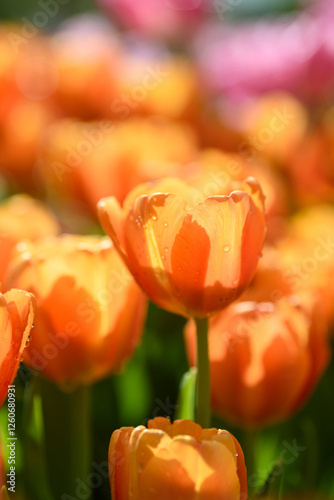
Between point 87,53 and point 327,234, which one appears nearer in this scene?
point 327,234

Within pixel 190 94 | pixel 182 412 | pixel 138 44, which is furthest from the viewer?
pixel 138 44

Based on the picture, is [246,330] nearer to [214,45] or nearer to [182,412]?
[182,412]

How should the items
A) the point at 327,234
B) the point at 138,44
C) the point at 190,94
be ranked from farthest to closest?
the point at 138,44
the point at 190,94
the point at 327,234

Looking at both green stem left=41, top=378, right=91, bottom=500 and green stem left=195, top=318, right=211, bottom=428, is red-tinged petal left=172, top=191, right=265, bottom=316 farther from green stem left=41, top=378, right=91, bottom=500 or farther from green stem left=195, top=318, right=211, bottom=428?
green stem left=41, top=378, right=91, bottom=500

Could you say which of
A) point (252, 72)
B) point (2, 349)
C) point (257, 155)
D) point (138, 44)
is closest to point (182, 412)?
point (2, 349)

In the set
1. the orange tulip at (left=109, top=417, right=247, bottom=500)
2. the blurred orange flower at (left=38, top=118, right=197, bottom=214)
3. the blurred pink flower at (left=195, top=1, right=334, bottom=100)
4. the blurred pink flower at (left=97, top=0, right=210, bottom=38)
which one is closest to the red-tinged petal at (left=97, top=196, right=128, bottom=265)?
the orange tulip at (left=109, top=417, right=247, bottom=500)

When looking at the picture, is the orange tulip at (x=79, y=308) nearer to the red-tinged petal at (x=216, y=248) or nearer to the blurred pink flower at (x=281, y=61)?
the red-tinged petal at (x=216, y=248)

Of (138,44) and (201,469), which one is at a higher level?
(138,44)

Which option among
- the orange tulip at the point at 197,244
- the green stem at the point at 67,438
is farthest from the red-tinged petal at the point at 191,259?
the green stem at the point at 67,438
